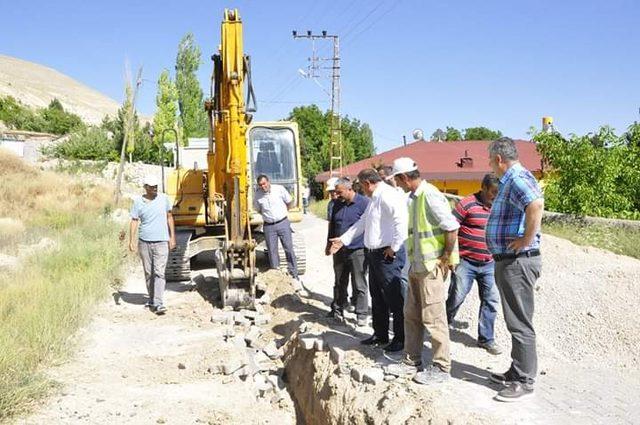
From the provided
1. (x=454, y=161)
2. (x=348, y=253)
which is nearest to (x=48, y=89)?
(x=454, y=161)

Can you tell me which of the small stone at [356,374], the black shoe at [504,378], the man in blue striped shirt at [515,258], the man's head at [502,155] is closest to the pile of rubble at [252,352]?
the small stone at [356,374]

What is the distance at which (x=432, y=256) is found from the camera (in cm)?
466

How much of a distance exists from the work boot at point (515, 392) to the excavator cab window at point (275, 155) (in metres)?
6.96

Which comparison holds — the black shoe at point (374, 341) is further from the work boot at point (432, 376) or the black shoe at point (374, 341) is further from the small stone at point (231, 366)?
the small stone at point (231, 366)

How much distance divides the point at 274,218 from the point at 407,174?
4.85m

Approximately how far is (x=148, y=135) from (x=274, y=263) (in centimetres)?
3322

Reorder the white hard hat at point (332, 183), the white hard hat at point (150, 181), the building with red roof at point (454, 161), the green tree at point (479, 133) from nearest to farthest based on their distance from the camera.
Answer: the white hard hat at point (332, 183) → the white hard hat at point (150, 181) → the building with red roof at point (454, 161) → the green tree at point (479, 133)

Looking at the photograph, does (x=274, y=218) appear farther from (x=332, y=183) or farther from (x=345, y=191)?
(x=345, y=191)

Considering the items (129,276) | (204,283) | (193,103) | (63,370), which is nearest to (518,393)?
(63,370)

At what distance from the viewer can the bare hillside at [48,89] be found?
9600cm

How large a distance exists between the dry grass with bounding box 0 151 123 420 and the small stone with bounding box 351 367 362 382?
2.73 m

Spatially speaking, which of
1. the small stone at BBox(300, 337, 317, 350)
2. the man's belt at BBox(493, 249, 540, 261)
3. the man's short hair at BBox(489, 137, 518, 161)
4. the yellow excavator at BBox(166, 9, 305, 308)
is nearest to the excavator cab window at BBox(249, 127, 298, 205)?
the yellow excavator at BBox(166, 9, 305, 308)

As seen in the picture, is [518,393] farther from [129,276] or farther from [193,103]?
[193,103]

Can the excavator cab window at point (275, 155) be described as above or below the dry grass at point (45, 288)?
above
